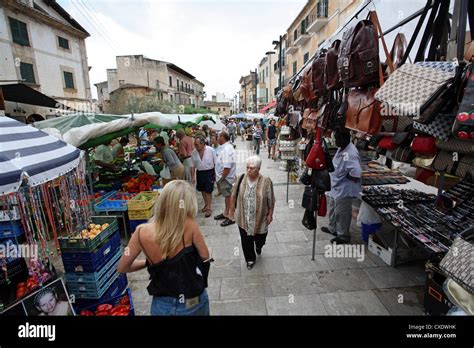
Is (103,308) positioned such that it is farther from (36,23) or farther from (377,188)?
(36,23)

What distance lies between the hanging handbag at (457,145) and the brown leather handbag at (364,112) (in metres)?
0.51

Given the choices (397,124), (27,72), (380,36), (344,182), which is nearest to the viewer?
(380,36)

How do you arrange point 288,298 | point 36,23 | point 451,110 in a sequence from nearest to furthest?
point 451,110 < point 288,298 < point 36,23

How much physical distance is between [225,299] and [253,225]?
105cm

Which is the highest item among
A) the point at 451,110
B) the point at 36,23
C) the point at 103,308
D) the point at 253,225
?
the point at 36,23

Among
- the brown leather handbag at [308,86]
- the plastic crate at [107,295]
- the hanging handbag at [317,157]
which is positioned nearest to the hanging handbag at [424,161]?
the hanging handbag at [317,157]

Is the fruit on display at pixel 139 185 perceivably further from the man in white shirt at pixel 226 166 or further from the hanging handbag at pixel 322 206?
the hanging handbag at pixel 322 206

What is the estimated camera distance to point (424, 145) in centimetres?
215

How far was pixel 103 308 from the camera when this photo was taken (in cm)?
261

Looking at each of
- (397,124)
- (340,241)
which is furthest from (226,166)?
(397,124)

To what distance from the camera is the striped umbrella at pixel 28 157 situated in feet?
5.43

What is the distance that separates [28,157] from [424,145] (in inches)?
138

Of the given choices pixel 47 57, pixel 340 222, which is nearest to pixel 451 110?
pixel 340 222

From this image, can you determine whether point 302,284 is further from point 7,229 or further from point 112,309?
point 7,229
